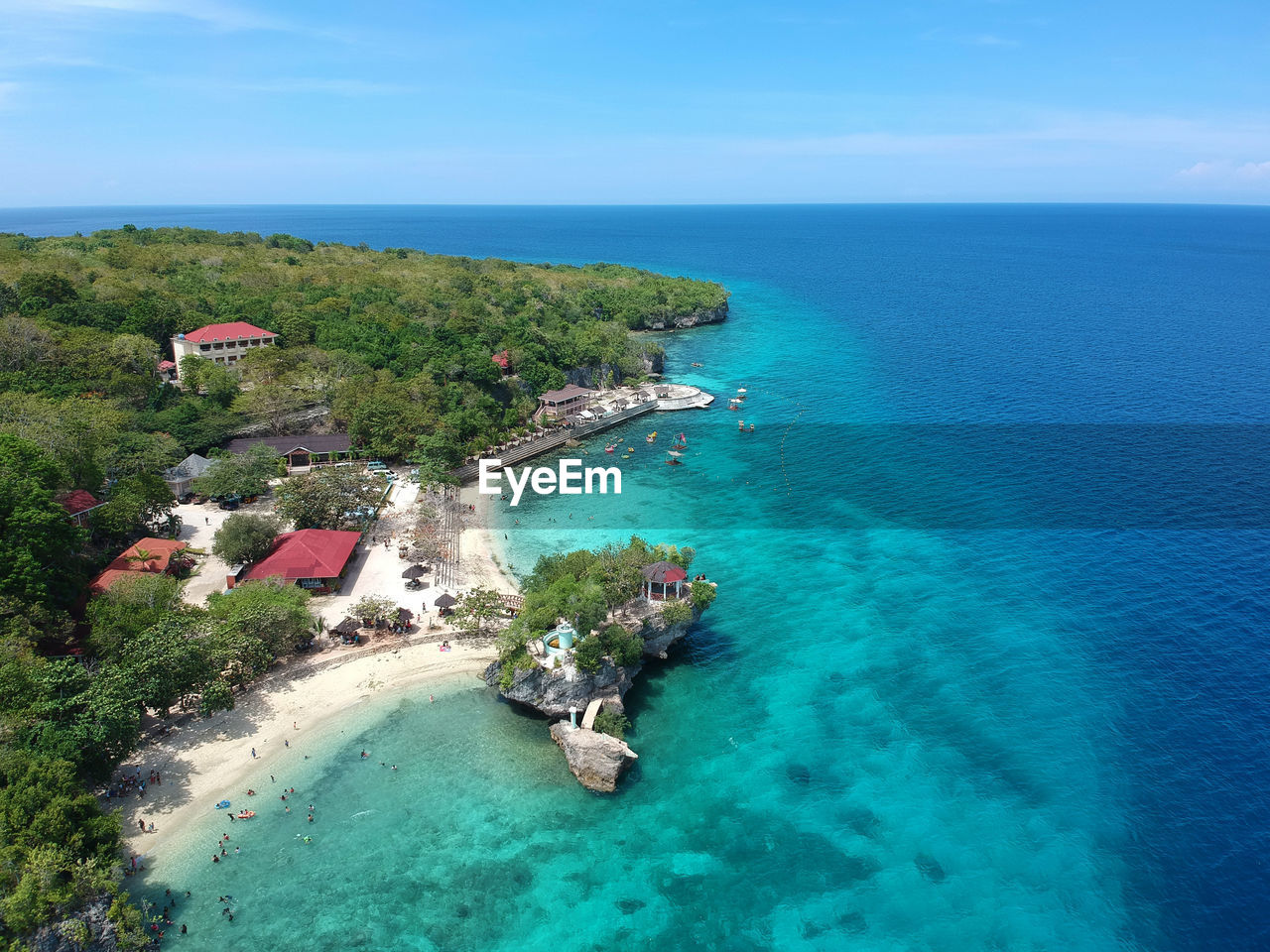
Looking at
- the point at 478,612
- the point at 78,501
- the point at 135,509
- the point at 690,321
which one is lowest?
the point at 478,612

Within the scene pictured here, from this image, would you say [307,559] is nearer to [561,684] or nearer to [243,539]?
[243,539]

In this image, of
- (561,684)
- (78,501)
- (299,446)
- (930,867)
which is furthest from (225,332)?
(930,867)

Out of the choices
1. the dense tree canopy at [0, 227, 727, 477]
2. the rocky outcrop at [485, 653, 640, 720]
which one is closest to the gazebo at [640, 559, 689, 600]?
the rocky outcrop at [485, 653, 640, 720]

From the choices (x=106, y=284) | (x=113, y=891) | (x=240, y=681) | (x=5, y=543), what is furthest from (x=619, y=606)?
(x=106, y=284)

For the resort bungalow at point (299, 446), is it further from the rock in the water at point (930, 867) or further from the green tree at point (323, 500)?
the rock in the water at point (930, 867)

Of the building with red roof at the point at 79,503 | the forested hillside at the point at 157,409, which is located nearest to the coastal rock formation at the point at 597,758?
the forested hillside at the point at 157,409

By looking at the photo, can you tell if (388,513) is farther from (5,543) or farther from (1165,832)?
(1165,832)
